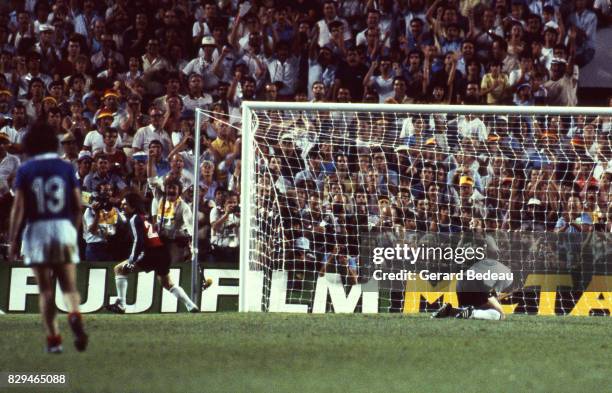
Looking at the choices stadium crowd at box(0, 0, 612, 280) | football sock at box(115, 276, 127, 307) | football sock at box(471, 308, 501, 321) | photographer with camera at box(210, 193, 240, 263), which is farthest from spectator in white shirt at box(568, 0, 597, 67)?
football sock at box(115, 276, 127, 307)

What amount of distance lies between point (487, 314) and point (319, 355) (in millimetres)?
4795

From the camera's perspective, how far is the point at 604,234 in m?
15.4

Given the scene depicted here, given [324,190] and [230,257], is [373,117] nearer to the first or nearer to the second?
[324,190]

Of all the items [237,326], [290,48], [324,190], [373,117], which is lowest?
[237,326]

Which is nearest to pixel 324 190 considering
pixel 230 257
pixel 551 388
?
pixel 230 257

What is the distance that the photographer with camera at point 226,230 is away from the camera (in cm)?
1595

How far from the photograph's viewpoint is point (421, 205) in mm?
15781

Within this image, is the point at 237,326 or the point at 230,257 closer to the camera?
the point at 237,326

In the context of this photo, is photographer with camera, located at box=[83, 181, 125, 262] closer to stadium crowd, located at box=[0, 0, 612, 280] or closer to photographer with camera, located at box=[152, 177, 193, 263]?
stadium crowd, located at box=[0, 0, 612, 280]

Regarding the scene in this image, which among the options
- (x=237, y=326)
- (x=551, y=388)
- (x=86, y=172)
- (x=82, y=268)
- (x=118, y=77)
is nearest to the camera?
(x=551, y=388)

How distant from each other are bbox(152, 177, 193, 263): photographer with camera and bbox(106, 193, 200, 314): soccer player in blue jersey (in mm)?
1228

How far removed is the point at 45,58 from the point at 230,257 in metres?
5.37

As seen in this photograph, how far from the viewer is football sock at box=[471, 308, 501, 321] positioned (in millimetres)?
13969

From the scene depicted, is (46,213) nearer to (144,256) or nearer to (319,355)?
(319,355)
